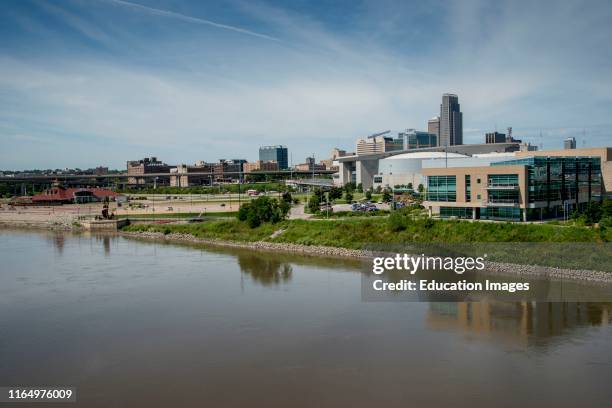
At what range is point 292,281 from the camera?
Result: 11.7 metres

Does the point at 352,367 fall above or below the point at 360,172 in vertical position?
below

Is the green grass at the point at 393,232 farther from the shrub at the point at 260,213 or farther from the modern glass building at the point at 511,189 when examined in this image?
the modern glass building at the point at 511,189

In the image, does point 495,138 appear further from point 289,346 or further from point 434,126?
point 289,346

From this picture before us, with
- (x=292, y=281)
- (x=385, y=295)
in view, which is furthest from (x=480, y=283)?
(x=292, y=281)

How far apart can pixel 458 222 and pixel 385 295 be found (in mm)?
5537

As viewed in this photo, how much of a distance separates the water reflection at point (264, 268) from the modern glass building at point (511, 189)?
5928 millimetres

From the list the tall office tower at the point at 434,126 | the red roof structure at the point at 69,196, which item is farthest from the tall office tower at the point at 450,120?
the red roof structure at the point at 69,196

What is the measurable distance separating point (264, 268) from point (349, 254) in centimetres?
255

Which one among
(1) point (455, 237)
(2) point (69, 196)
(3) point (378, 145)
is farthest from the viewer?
(3) point (378, 145)

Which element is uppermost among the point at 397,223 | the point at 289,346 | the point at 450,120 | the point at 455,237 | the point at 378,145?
the point at 450,120

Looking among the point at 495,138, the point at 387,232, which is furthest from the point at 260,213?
the point at 495,138

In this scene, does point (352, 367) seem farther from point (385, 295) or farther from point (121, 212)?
point (121, 212)

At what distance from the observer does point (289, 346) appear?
728cm

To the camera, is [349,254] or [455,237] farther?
[349,254]
